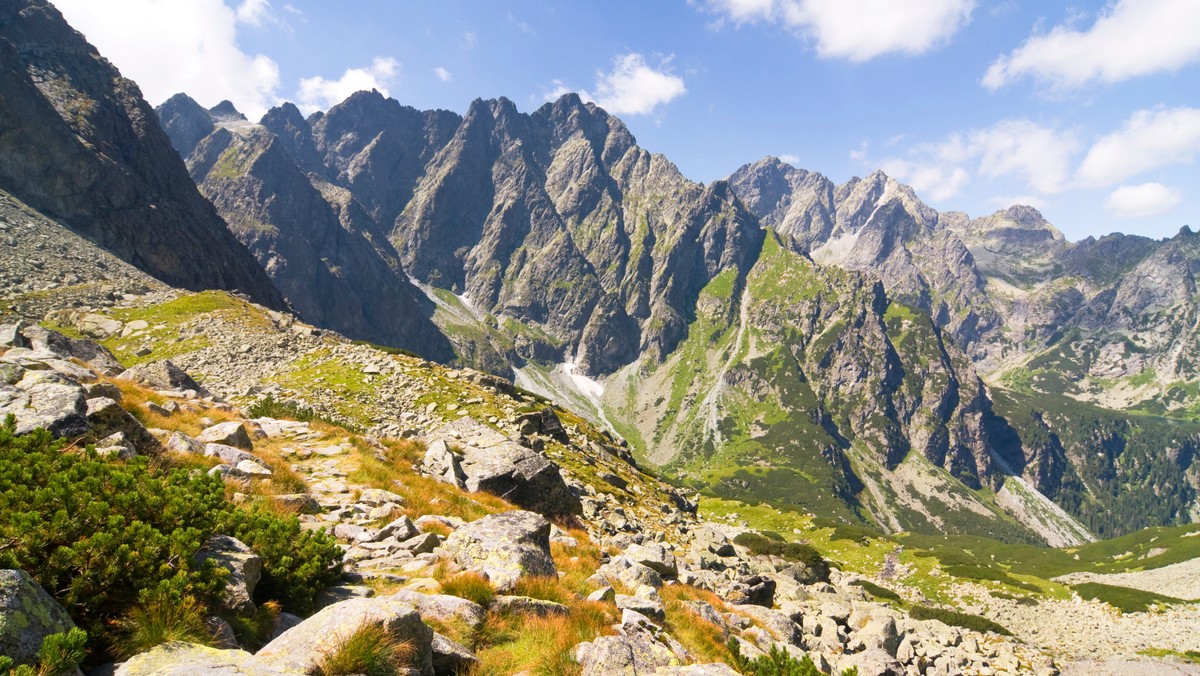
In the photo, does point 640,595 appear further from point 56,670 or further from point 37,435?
point 37,435

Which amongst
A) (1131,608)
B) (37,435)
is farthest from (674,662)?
(1131,608)

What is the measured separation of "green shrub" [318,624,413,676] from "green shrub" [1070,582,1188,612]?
10546 cm

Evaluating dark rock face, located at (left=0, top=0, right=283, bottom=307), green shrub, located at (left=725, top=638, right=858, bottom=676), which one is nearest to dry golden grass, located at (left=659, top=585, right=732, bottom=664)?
green shrub, located at (left=725, top=638, right=858, bottom=676)

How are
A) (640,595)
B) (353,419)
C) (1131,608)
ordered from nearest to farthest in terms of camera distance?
(640,595), (353,419), (1131,608)

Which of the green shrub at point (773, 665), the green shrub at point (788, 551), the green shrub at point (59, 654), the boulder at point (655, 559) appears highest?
the green shrub at point (59, 654)

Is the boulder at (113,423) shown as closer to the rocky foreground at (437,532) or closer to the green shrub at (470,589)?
the rocky foreground at (437,532)

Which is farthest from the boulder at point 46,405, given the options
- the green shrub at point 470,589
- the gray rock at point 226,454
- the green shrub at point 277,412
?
the green shrub at point 277,412

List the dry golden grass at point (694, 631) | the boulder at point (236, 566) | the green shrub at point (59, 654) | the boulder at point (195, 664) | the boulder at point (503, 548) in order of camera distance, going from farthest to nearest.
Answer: the dry golden grass at point (694, 631), the boulder at point (503, 548), the boulder at point (236, 566), the boulder at point (195, 664), the green shrub at point (59, 654)

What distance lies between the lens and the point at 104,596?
5727mm

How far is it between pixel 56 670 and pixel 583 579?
34.7ft

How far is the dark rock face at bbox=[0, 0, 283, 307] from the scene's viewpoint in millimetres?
110375

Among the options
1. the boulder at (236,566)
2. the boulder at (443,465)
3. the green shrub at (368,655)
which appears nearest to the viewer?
the green shrub at (368,655)

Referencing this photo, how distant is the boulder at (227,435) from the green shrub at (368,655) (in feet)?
44.1

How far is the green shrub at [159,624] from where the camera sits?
5523mm
